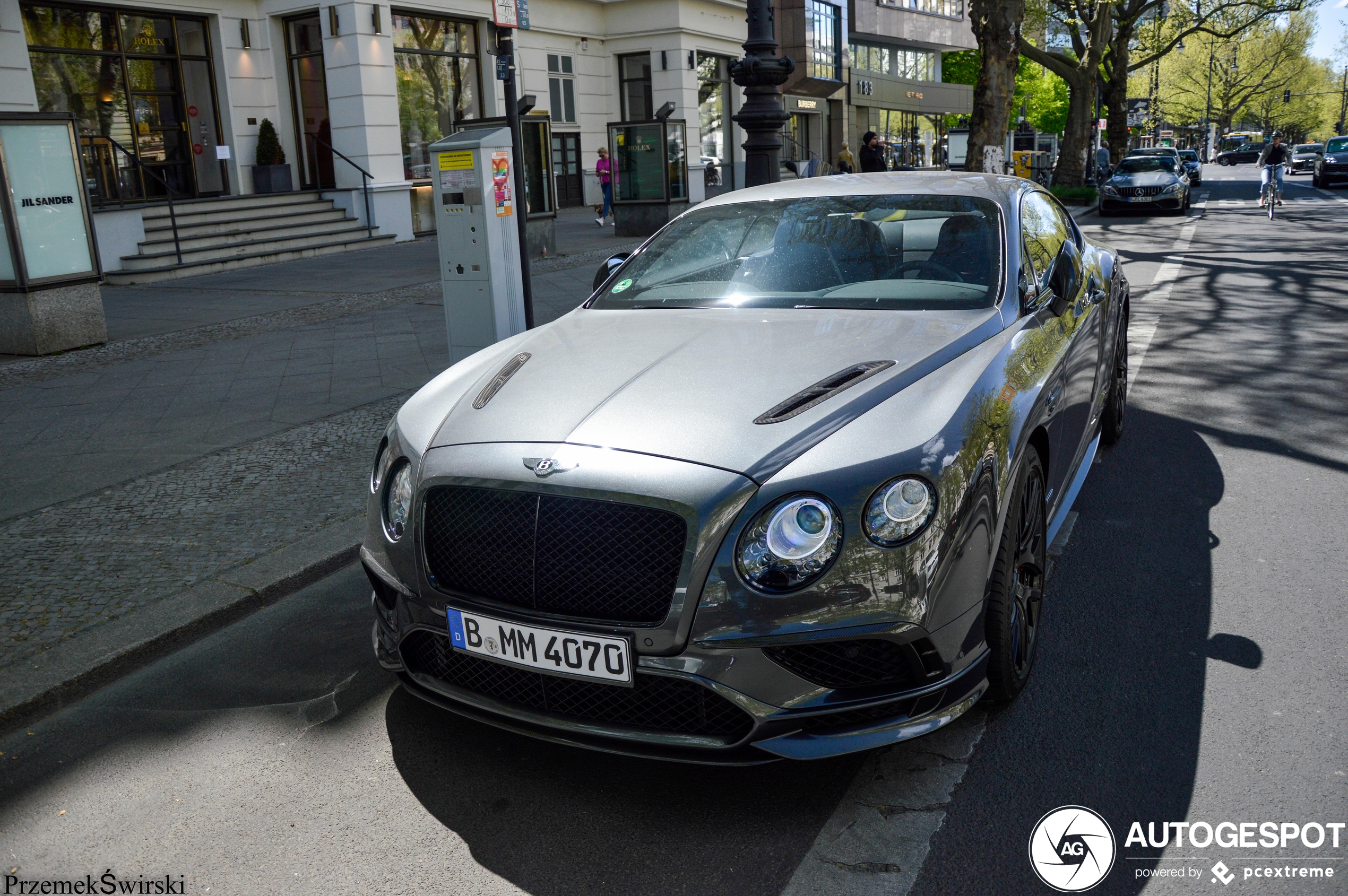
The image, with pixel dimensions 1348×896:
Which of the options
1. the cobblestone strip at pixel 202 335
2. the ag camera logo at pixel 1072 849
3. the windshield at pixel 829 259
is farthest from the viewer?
the cobblestone strip at pixel 202 335

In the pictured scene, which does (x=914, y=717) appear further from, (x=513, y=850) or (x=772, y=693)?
(x=513, y=850)

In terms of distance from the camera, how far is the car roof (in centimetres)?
441

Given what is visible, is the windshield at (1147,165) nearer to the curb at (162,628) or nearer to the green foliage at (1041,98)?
the curb at (162,628)

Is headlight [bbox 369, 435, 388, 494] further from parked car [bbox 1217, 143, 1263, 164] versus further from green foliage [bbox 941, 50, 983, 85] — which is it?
parked car [bbox 1217, 143, 1263, 164]

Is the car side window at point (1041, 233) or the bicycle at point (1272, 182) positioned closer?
the car side window at point (1041, 233)

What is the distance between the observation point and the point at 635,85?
29.7 m

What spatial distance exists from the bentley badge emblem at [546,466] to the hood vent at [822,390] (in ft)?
1.66

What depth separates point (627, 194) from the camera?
70.0 feet

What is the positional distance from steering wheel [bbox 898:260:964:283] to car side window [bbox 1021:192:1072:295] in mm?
350

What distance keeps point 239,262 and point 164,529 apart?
520 inches

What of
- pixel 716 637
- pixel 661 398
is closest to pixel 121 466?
pixel 661 398

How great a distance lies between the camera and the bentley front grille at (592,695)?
260 cm

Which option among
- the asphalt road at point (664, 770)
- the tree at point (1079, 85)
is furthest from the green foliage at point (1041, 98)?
the asphalt road at point (664, 770)

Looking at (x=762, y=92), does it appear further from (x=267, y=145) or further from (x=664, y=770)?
(x=267, y=145)
